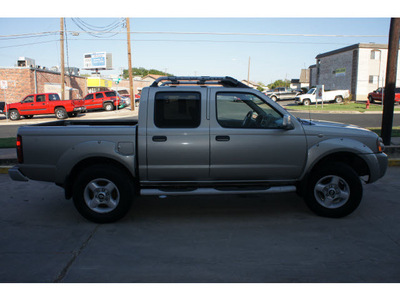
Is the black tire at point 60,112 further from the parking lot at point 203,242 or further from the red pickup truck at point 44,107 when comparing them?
the parking lot at point 203,242

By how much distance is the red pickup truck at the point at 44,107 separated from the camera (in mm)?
25000

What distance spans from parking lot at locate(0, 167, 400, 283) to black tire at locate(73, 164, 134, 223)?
18 centimetres

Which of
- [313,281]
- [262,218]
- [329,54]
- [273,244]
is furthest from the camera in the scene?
[329,54]

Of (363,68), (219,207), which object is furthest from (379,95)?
(219,207)

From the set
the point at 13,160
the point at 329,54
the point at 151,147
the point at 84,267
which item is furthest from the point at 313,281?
the point at 329,54

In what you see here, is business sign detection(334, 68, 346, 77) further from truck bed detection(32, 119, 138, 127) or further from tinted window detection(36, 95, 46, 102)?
truck bed detection(32, 119, 138, 127)

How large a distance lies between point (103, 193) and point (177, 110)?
150 cm

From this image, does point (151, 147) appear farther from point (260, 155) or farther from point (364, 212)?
point (364, 212)

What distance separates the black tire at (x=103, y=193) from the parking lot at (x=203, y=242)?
179mm

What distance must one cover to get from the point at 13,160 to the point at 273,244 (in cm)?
695

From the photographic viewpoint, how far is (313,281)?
331cm

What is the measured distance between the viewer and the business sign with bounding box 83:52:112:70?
62.2m

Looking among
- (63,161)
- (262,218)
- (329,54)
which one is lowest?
(262,218)

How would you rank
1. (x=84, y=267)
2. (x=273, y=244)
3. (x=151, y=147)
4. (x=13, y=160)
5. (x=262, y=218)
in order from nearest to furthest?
(x=84, y=267), (x=273, y=244), (x=151, y=147), (x=262, y=218), (x=13, y=160)
